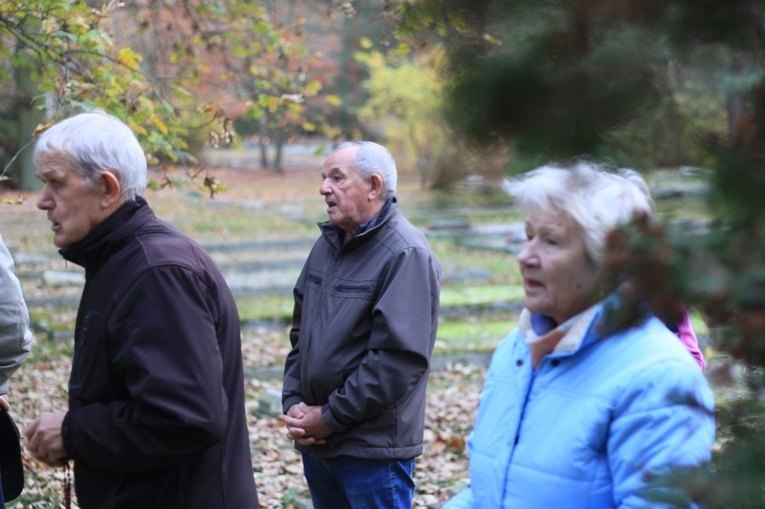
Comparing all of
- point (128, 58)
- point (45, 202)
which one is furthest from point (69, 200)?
point (128, 58)

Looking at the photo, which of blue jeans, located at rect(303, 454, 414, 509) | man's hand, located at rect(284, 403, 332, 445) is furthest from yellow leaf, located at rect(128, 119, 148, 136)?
blue jeans, located at rect(303, 454, 414, 509)

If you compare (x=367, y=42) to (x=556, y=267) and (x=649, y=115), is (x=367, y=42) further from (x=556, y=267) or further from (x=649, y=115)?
(x=649, y=115)

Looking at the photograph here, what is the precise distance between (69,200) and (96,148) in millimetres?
183

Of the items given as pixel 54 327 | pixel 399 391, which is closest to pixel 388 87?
pixel 54 327

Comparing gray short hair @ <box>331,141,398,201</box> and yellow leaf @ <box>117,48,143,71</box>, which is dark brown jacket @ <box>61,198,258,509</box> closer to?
gray short hair @ <box>331,141,398,201</box>

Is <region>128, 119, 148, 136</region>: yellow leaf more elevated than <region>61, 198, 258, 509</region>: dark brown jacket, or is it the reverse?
<region>128, 119, 148, 136</region>: yellow leaf

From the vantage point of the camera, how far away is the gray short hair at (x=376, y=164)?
3.89 m

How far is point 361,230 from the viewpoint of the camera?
3816mm

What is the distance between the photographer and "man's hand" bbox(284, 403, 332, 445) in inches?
143

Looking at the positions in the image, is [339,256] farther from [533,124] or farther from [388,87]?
[388,87]

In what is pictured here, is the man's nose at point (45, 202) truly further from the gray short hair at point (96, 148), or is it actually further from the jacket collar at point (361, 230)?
the jacket collar at point (361, 230)

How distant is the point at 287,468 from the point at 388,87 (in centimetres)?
2824

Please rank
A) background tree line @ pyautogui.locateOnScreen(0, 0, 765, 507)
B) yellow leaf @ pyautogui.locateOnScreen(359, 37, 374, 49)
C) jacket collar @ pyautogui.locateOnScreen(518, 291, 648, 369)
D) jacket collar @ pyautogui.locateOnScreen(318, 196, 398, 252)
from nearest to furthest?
background tree line @ pyautogui.locateOnScreen(0, 0, 765, 507) < jacket collar @ pyautogui.locateOnScreen(518, 291, 648, 369) < yellow leaf @ pyautogui.locateOnScreen(359, 37, 374, 49) < jacket collar @ pyautogui.locateOnScreen(318, 196, 398, 252)

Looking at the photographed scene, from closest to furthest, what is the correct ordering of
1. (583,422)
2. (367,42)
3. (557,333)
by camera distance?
1. (583,422)
2. (557,333)
3. (367,42)
